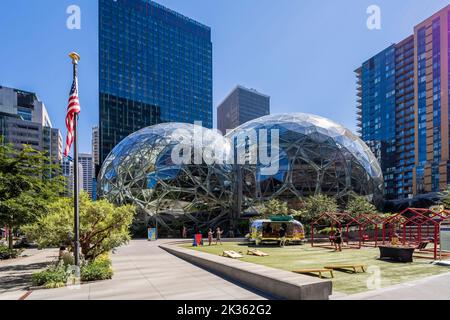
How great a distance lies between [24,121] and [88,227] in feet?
395

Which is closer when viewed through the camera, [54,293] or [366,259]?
[54,293]

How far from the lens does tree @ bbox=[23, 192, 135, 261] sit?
40.4ft

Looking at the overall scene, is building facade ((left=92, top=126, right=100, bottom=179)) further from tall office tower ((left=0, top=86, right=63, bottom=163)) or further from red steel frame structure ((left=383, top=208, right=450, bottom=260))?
red steel frame structure ((left=383, top=208, right=450, bottom=260))

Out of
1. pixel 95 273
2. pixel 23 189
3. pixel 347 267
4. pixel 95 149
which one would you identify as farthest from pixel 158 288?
pixel 95 149

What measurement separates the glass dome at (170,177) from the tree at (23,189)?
11412 mm

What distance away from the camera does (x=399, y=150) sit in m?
107

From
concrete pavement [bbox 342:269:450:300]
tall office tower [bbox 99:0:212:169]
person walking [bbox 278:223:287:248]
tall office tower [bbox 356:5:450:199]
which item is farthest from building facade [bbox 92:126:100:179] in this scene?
concrete pavement [bbox 342:269:450:300]

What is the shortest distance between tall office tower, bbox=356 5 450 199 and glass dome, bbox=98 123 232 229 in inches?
2094

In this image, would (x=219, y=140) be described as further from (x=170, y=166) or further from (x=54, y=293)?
(x=54, y=293)

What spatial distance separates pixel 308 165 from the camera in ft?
120

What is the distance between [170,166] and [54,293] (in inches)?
1012

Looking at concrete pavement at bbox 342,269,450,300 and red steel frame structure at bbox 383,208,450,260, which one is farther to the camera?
red steel frame structure at bbox 383,208,450,260

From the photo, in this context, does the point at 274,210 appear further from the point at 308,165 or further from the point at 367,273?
the point at 367,273
